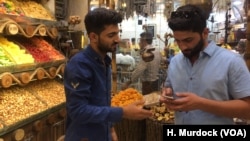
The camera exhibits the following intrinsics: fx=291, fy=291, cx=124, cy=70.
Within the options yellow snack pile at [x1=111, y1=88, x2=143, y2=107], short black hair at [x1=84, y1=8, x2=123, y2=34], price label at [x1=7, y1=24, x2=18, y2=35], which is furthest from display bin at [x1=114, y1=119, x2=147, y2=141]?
short black hair at [x1=84, y1=8, x2=123, y2=34]

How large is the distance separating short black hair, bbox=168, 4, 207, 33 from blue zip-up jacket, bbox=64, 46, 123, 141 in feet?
1.82

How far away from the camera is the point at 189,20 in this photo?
5.40 ft

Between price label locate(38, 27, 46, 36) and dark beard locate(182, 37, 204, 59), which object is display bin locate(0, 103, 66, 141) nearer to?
price label locate(38, 27, 46, 36)

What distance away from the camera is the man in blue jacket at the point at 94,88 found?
174 centimetres

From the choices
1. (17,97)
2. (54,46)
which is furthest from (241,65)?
(54,46)

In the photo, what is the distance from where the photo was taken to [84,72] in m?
1.77

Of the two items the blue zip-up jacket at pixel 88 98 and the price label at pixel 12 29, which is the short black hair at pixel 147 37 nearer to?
the price label at pixel 12 29

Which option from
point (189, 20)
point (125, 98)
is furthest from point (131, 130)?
point (189, 20)

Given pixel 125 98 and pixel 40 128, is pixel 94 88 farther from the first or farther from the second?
pixel 125 98

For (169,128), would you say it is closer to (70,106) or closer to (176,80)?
(176,80)

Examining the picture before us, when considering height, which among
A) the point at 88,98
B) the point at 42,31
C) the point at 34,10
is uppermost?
the point at 34,10

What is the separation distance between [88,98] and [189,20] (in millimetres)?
767

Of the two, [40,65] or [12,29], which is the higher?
[12,29]

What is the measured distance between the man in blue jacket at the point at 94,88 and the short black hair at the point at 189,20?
421mm
